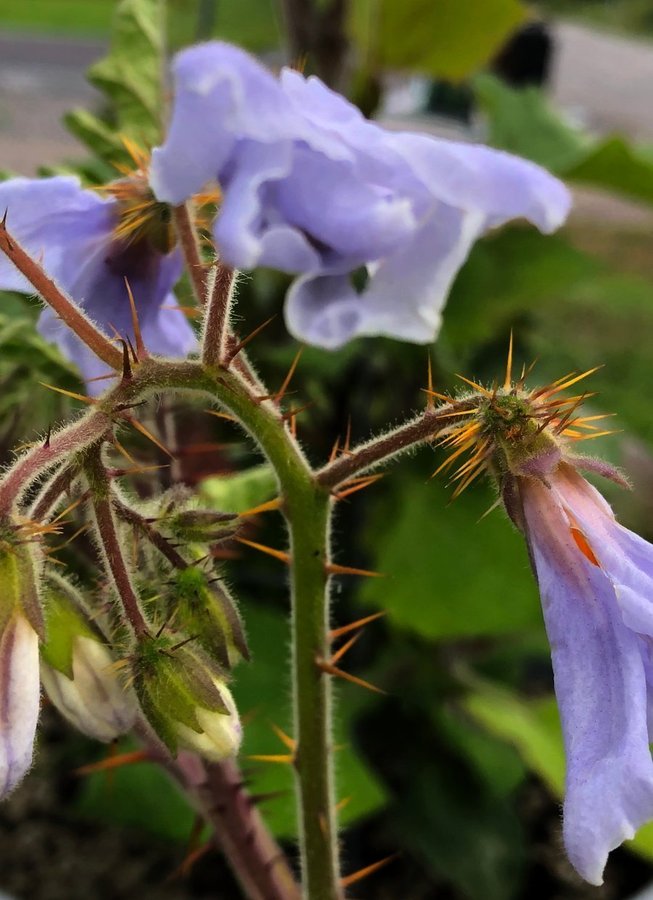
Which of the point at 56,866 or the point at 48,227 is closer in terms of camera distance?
the point at 48,227

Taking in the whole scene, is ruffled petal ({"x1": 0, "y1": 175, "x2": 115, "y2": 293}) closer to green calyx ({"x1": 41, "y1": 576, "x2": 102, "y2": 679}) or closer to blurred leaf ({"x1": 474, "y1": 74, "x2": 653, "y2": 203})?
green calyx ({"x1": 41, "y1": 576, "x2": 102, "y2": 679})

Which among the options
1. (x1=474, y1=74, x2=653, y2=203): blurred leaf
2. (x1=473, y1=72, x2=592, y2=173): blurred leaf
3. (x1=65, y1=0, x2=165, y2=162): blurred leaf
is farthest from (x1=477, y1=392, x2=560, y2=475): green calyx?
(x1=473, y1=72, x2=592, y2=173): blurred leaf

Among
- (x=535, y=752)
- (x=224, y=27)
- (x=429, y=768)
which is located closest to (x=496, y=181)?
(x=535, y=752)

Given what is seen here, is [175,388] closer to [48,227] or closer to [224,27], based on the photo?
[48,227]

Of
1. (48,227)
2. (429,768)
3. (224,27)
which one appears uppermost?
(224,27)

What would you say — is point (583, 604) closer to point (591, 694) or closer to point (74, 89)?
point (591, 694)

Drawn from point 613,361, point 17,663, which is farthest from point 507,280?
point 17,663
